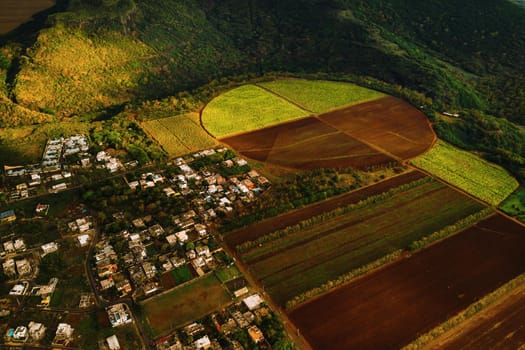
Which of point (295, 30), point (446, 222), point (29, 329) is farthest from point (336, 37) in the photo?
point (29, 329)

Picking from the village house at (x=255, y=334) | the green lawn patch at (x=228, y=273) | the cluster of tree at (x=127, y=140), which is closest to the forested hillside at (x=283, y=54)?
the cluster of tree at (x=127, y=140)

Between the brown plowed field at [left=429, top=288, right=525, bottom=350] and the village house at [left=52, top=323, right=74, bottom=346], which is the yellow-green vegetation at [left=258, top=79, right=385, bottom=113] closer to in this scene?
the brown plowed field at [left=429, top=288, right=525, bottom=350]

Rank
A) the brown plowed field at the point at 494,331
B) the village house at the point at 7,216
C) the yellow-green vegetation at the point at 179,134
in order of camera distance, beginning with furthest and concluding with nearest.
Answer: the yellow-green vegetation at the point at 179,134 → the village house at the point at 7,216 → the brown plowed field at the point at 494,331

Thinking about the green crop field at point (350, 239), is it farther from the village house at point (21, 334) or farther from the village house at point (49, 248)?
the village house at point (21, 334)

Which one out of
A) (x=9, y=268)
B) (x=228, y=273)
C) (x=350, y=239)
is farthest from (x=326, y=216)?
(x=9, y=268)

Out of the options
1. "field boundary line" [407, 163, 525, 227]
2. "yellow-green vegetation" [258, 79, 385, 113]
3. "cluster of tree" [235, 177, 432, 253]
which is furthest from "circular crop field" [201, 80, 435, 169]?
"cluster of tree" [235, 177, 432, 253]

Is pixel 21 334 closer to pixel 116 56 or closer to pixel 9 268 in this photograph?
pixel 9 268
